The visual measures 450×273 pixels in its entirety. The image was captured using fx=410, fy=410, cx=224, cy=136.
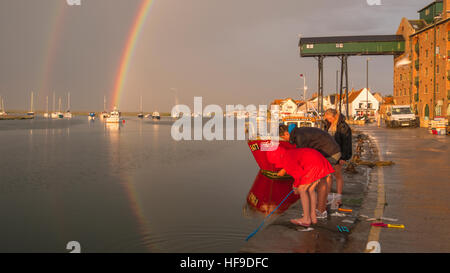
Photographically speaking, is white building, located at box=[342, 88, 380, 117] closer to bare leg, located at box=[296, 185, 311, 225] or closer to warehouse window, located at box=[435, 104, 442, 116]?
warehouse window, located at box=[435, 104, 442, 116]

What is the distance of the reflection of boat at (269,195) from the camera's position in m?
13.6

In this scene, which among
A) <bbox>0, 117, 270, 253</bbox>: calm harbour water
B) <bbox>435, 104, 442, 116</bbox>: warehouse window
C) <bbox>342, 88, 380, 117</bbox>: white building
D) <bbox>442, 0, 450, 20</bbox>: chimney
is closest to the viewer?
<bbox>0, 117, 270, 253</bbox>: calm harbour water

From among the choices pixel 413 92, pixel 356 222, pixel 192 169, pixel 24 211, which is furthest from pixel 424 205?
pixel 413 92

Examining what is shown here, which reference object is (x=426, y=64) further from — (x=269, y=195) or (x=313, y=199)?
(x=313, y=199)

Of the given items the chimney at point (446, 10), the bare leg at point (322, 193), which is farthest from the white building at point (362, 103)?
the bare leg at point (322, 193)

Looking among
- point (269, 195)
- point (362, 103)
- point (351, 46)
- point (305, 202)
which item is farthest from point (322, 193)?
point (362, 103)

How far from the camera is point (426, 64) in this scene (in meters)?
64.6

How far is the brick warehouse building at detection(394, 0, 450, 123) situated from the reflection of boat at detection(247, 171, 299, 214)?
138 ft

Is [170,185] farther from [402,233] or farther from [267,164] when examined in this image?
[402,233]

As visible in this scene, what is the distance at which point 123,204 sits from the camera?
50.2 feet

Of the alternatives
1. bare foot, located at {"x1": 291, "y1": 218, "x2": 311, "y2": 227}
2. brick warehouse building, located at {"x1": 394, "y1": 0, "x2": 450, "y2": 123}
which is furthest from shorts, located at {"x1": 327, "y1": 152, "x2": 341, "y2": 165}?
brick warehouse building, located at {"x1": 394, "y1": 0, "x2": 450, "y2": 123}

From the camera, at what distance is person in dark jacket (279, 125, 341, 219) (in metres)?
8.21

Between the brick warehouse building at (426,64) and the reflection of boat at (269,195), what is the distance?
1659 inches

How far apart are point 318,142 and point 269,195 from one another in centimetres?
758
